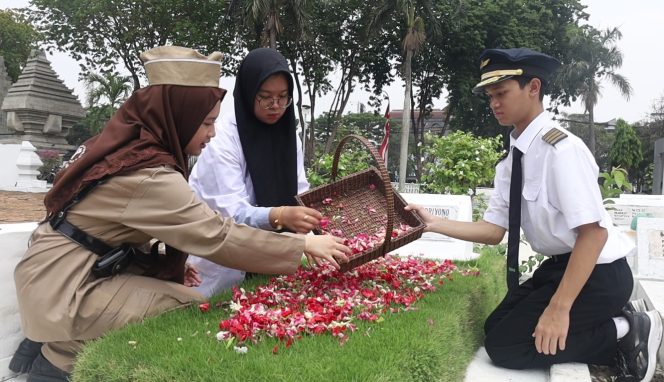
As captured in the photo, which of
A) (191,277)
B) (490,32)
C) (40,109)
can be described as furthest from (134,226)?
(490,32)

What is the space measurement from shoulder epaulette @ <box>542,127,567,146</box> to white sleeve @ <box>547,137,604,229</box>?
2 centimetres

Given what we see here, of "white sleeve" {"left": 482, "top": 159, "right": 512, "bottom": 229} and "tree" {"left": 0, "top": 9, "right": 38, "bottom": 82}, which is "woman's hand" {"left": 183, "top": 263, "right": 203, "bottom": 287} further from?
"tree" {"left": 0, "top": 9, "right": 38, "bottom": 82}

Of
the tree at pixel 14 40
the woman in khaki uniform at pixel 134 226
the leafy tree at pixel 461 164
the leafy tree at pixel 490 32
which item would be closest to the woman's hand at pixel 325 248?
the woman in khaki uniform at pixel 134 226

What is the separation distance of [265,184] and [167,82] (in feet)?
3.21

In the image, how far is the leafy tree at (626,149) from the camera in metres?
33.2

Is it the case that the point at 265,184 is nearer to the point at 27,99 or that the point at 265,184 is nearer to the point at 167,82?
the point at 167,82

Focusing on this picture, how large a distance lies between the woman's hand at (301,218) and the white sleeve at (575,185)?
1035 mm

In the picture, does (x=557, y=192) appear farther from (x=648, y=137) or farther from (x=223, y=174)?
(x=648, y=137)

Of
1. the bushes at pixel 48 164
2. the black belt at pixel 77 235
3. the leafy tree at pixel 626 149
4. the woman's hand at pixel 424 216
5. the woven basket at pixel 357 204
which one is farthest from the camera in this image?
the leafy tree at pixel 626 149

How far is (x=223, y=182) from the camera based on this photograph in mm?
→ 2928

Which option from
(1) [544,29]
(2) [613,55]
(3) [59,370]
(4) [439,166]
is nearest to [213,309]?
(3) [59,370]

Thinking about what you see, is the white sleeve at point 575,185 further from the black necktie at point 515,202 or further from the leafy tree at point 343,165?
the leafy tree at point 343,165

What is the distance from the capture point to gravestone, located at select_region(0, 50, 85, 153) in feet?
58.5

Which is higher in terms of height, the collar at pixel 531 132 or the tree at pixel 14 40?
the tree at pixel 14 40
